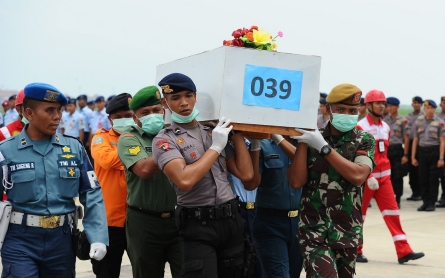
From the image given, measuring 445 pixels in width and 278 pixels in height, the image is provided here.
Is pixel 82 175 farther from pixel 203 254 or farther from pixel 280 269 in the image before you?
pixel 280 269

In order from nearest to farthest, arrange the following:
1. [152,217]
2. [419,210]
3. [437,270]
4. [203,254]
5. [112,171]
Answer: [203,254] → [152,217] → [112,171] → [437,270] → [419,210]

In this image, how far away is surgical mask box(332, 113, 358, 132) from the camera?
17.3 feet

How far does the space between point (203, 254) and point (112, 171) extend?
176 centimetres

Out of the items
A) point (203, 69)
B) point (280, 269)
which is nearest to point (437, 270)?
point (280, 269)

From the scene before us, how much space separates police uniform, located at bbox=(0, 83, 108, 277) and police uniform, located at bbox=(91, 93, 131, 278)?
123cm

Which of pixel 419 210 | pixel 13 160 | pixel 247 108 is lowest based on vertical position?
pixel 419 210

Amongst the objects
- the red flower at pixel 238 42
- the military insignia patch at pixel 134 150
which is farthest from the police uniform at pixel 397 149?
the red flower at pixel 238 42

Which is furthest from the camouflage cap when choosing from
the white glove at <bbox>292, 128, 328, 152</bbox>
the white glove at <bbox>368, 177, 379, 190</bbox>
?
the white glove at <bbox>368, 177, 379, 190</bbox>

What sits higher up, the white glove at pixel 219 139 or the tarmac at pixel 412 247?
the white glove at pixel 219 139

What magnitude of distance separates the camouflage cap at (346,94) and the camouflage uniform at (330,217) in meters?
0.35

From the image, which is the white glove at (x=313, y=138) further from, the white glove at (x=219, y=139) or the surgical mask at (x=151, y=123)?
the surgical mask at (x=151, y=123)

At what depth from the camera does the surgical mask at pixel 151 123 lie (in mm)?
5535

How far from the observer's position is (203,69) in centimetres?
508

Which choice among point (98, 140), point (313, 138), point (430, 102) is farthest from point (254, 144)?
point (430, 102)
